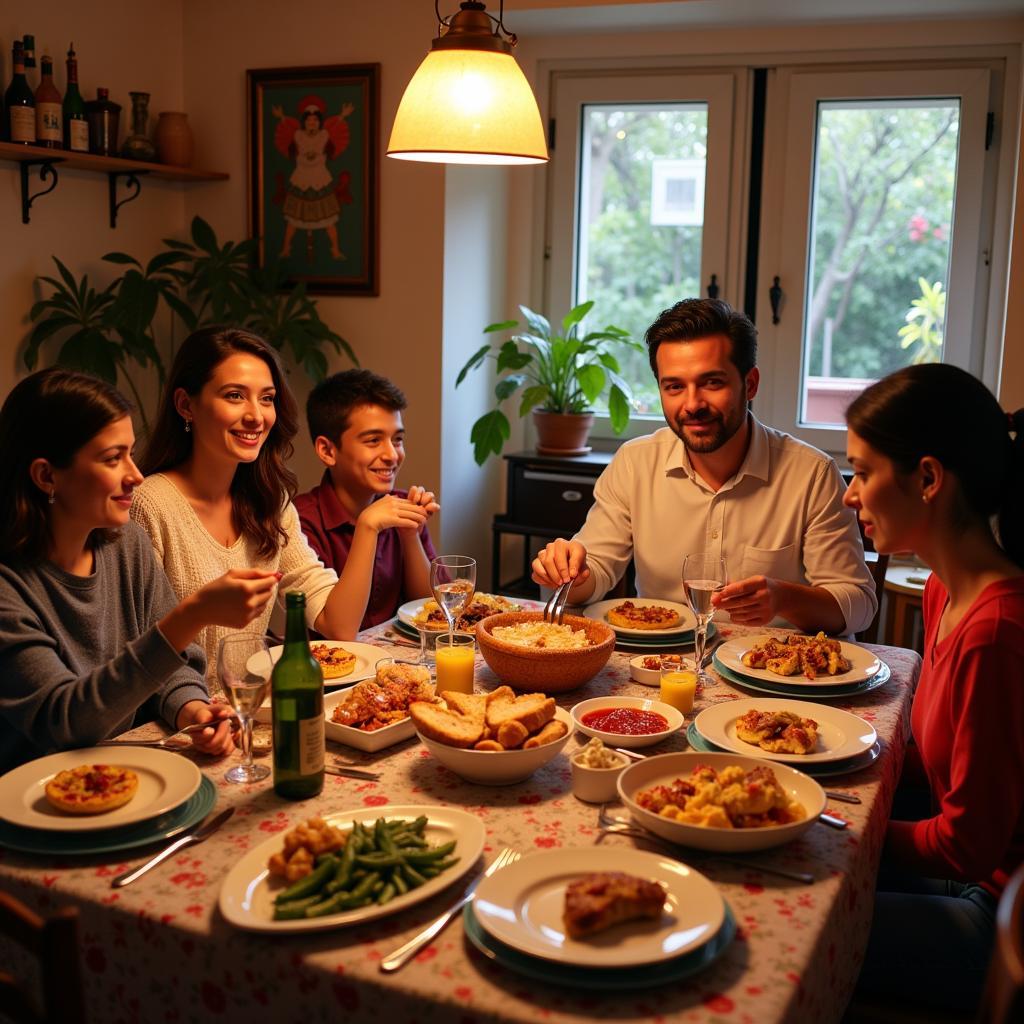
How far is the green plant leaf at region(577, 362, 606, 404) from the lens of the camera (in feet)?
12.9

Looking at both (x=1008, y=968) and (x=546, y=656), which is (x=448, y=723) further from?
(x=1008, y=968)

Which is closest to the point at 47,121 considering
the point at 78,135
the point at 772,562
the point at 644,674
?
the point at 78,135

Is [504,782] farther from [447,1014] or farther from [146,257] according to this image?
[146,257]

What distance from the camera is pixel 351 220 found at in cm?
404

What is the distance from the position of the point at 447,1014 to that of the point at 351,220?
3.38 m

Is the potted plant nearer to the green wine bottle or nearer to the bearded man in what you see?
the bearded man

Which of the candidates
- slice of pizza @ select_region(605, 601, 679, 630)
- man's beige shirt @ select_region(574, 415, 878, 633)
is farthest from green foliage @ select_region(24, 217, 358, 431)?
slice of pizza @ select_region(605, 601, 679, 630)

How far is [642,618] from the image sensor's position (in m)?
2.20

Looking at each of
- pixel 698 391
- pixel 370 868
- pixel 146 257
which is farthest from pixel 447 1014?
pixel 146 257

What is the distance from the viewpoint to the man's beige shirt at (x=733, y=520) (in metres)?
2.52

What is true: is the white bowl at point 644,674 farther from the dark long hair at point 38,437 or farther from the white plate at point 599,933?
the dark long hair at point 38,437

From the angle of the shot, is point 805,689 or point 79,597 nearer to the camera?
point 79,597

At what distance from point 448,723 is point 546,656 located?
335mm

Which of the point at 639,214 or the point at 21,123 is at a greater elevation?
the point at 21,123
